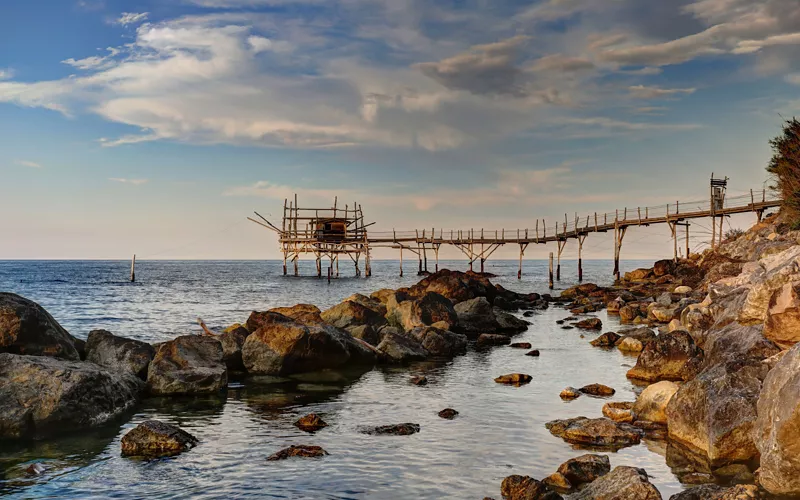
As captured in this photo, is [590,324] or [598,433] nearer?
[598,433]

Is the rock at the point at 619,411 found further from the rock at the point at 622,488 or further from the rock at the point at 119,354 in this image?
the rock at the point at 119,354

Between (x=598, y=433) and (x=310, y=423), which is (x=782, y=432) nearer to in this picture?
(x=598, y=433)

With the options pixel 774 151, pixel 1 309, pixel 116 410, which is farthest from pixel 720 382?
pixel 774 151

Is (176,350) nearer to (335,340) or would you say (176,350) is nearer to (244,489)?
(335,340)

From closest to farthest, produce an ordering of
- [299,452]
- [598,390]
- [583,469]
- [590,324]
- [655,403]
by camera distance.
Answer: [583,469] → [299,452] → [655,403] → [598,390] → [590,324]

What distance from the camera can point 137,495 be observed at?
9.41m

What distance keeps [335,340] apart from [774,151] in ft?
123

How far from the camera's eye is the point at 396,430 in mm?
12750

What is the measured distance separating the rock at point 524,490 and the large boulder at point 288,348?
11.1 metres

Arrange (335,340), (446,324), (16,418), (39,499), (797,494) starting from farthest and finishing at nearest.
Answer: (446,324) < (335,340) < (16,418) < (39,499) < (797,494)

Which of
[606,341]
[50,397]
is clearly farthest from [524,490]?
[606,341]

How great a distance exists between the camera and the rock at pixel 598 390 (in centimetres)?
1591

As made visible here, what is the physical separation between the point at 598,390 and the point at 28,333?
13.8 metres

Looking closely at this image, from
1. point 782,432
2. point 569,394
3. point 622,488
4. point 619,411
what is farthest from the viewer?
point 569,394
